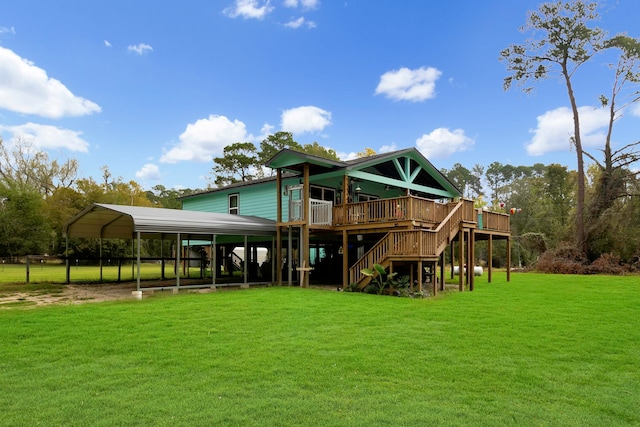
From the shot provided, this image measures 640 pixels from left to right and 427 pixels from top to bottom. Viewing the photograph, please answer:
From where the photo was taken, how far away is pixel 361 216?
1571 cm

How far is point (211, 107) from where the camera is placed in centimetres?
3388

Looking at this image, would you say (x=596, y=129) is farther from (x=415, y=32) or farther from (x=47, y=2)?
(x=47, y=2)

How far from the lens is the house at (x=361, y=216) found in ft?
45.5

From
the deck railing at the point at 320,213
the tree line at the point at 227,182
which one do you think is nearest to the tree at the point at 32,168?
the tree line at the point at 227,182

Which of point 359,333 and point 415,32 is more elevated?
point 415,32

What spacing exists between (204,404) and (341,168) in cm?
1267

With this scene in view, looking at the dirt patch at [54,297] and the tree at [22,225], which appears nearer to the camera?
the dirt patch at [54,297]

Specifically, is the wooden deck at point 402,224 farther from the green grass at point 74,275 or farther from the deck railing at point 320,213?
the green grass at point 74,275

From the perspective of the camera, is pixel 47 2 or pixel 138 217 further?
pixel 47 2

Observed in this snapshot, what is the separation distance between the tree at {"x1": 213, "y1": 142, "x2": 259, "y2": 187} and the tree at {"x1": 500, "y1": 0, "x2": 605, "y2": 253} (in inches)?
1070

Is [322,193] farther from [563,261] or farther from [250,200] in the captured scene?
[563,261]

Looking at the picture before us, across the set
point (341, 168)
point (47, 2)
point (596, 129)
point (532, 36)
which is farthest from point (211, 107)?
point (596, 129)

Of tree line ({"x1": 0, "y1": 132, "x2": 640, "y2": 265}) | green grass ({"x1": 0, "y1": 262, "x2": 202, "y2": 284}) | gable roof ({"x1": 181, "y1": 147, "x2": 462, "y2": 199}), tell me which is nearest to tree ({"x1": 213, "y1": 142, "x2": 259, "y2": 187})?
tree line ({"x1": 0, "y1": 132, "x2": 640, "y2": 265})

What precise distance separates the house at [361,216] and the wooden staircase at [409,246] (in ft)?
0.10
